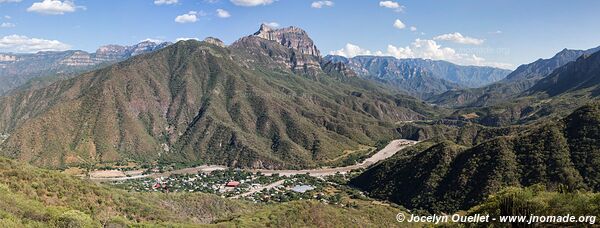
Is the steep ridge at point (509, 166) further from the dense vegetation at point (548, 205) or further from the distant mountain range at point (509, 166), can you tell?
the dense vegetation at point (548, 205)

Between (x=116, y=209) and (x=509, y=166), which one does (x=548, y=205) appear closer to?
(x=116, y=209)

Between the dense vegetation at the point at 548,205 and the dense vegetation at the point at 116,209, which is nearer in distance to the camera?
the dense vegetation at the point at 548,205

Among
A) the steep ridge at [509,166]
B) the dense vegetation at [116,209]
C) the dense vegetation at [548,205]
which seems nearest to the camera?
the dense vegetation at [548,205]

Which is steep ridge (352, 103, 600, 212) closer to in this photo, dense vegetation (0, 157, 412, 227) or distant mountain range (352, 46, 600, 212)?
distant mountain range (352, 46, 600, 212)

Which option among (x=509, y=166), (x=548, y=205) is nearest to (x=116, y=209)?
(x=548, y=205)

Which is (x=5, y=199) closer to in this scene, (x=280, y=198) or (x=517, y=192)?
(x=517, y=192)

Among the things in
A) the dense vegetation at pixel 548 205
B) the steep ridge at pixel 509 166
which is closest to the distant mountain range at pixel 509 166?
the steep ridge at pixel 509 166

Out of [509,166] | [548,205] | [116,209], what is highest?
[548,205]

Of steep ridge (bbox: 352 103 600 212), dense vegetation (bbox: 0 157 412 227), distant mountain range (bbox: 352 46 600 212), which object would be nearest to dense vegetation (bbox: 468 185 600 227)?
dense vegetation (bbox: 0 157 412 227)

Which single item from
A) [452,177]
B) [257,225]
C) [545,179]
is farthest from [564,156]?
[257,225]
